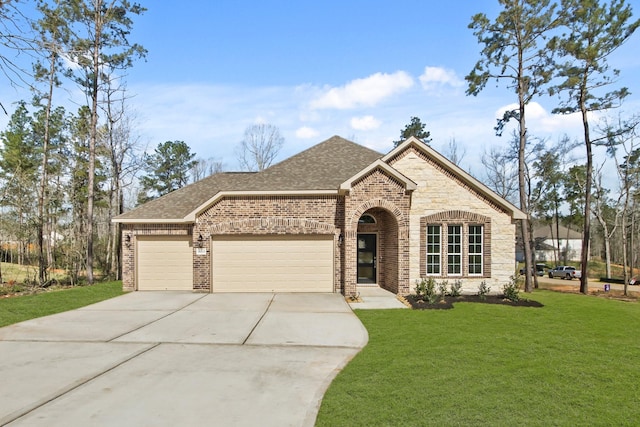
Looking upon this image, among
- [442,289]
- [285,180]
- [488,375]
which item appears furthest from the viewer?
[285,180]

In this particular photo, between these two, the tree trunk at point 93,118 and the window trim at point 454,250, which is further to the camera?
the tree trunk at point 93,118

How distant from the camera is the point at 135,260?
46.3 feet

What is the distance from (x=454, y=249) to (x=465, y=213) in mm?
1415

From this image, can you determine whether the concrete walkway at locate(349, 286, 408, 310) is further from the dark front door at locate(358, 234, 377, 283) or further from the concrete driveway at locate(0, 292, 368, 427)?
the concrete driveway at locate(0, 292, 368, 427)

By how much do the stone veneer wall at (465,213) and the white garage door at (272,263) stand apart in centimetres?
345

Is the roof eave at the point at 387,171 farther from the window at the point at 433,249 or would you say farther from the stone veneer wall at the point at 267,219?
the window at the point at 433,249

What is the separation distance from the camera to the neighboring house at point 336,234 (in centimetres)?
1248

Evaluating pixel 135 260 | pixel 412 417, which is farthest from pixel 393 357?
pixel 135 260

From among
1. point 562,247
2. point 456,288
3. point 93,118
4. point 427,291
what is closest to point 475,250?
point 456,288

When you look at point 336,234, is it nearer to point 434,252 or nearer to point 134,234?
point 434,252

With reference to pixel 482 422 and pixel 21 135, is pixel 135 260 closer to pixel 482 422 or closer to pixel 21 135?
pixel 482 422

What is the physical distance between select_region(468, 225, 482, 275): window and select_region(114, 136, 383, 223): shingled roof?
5.31 meters

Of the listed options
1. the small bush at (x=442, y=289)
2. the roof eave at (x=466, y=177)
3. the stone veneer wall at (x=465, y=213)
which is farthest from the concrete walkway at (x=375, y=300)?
the roof eave at (x=466, y=177)

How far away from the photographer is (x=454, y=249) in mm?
13195
